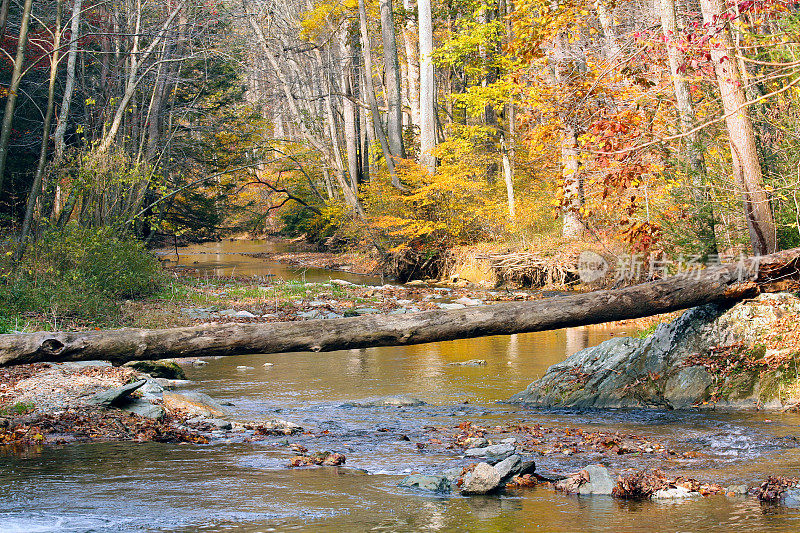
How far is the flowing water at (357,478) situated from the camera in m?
4.32

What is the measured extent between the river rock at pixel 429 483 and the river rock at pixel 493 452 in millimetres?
722

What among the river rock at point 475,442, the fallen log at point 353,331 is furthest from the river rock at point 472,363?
the river rock at point 475,442

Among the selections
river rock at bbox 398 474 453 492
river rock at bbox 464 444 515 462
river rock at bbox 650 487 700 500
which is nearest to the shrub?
river rock at bbox 464 444 515 462

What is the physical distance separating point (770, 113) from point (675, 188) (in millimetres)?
1828

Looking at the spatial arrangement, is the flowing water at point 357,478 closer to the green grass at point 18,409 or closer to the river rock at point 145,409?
the river rock at point 145,409

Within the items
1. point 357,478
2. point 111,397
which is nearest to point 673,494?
point 357,478

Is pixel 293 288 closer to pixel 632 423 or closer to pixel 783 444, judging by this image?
pixel 632 423

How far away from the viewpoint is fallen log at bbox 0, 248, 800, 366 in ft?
20.3

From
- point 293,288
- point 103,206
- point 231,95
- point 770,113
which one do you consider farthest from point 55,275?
point 231,95

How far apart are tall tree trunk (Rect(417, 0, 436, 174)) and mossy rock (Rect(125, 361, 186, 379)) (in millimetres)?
15299

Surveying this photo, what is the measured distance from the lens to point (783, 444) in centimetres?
613

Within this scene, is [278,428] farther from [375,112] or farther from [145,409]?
[375,112]

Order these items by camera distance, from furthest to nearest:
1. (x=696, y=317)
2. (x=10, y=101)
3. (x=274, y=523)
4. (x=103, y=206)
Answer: (x=103, y=206) < (x=10, y=101) < (x=696, y=317) < (x=274, y=523)

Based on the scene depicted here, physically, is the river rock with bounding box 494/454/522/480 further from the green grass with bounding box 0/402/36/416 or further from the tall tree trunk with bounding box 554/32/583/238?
the tall tree trunk with bounding box 554/32/583/238
